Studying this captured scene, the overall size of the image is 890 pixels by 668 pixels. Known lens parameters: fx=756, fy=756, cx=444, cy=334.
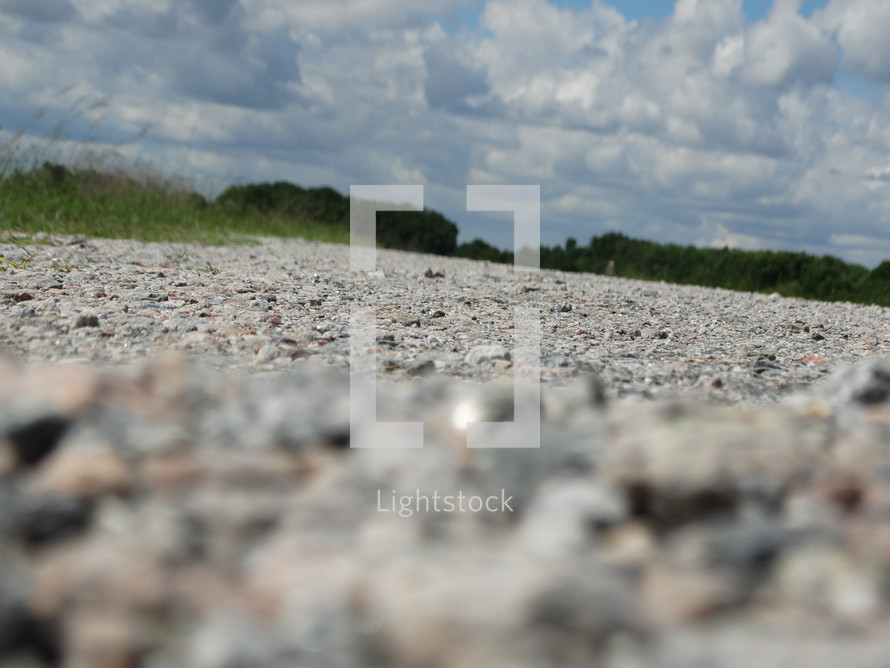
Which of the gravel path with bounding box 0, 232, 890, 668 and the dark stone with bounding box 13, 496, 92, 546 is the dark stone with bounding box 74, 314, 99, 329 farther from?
the dark stone with bounding box 13, 496, 92, 546

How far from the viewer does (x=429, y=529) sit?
1557 mm

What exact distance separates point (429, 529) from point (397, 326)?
2362 mm

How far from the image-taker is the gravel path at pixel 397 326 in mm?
3010

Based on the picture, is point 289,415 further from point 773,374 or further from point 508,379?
point 773,374

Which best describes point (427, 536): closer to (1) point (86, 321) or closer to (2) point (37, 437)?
(2) point (37, 437)

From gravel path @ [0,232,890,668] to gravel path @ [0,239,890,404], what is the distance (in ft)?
1.12

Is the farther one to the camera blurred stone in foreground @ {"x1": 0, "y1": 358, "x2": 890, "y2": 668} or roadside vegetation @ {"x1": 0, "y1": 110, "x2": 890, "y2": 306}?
roadside vegetation @ {"x1": 0, "y1": 110, "x2": 890, "y2": 306}

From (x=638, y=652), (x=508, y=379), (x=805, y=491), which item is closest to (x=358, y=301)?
(x=508, y=379)

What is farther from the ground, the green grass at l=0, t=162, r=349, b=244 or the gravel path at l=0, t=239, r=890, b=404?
the green grass at l=0, t=162, r=349, b=244

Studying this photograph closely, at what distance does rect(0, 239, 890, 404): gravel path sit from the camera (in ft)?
9.87

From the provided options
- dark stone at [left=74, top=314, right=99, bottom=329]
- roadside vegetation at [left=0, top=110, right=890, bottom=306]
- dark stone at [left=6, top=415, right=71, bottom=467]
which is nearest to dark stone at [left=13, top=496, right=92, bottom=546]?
dark stone at [left=6, top=415, right=71, bottom=467]

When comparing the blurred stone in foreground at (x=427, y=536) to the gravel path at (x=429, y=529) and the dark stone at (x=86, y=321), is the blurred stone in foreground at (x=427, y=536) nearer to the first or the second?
the gravel path at (x=429, y=529)

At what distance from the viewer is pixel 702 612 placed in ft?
4.25

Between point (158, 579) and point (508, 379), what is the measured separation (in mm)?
A: 1625
